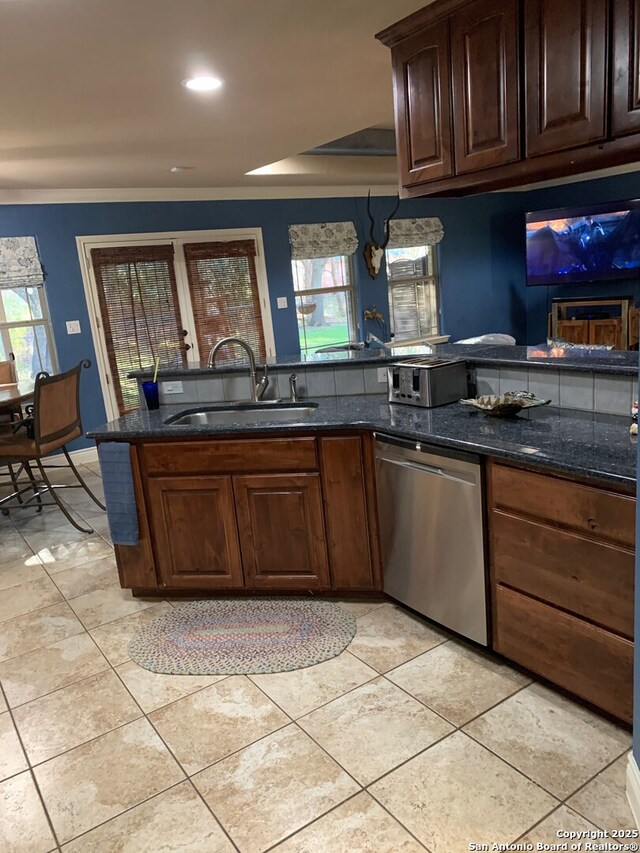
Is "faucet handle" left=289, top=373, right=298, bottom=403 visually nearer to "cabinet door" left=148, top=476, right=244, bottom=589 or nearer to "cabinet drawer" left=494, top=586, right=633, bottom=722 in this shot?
"cabinet door" left=148, top=476, right=244, bottom=589

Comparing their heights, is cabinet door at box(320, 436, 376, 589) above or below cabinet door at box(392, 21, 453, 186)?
below

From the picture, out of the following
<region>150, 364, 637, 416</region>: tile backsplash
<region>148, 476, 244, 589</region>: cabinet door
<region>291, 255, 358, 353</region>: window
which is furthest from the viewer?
<region>291, 255, 358, 353</region>: window

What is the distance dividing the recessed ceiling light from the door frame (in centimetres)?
262

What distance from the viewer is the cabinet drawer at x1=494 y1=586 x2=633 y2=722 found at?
1821mm

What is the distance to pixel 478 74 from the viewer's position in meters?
2.16

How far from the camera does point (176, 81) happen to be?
2.77m

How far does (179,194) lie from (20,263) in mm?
1552

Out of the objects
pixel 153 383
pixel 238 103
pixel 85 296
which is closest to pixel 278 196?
pixel 85 296

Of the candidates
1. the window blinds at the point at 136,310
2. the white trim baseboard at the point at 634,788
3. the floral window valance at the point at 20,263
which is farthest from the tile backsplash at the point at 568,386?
the floral window valance at the point at 20,263

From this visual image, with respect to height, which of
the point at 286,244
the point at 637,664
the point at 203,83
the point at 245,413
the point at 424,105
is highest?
the point at 203,83

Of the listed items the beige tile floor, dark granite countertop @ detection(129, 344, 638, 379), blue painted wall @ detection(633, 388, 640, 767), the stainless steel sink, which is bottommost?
the beige tile floor

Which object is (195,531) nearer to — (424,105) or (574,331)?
(424,105)

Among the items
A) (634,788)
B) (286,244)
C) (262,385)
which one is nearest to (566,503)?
(634,788)

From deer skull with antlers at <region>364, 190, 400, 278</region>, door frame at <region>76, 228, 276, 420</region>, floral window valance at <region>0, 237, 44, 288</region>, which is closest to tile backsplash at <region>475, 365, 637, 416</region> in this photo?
door frame at <region>76, 228, 276, 420</region>
